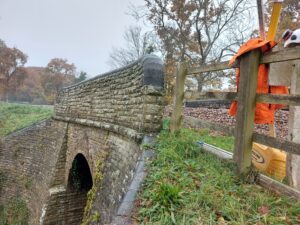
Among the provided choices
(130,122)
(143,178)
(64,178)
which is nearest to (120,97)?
(130,122)

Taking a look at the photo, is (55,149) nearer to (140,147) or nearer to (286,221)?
(140,147)

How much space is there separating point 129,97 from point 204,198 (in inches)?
110

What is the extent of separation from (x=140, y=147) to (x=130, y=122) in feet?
3.02

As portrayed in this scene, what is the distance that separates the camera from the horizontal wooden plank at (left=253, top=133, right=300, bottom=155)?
2.33m

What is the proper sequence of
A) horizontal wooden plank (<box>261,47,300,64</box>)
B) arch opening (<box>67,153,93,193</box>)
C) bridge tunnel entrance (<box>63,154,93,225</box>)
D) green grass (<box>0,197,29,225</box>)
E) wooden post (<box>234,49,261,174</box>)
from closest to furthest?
A: horizontal wooden plank (<box>261,47,300,64</box>)
wooden post (<box>234,49,261,174</box>)
arch opening (<box>67,153,93,193</box>)
bridge tunnel entrance (<box>63,154,93,225</box>)
green grass (<box>0,197,29,225</box>)

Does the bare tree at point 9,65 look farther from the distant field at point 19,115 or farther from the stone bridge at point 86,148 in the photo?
the stone bridge at point 86,148

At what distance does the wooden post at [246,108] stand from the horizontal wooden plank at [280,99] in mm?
94

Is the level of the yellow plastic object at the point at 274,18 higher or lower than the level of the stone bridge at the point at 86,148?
higher

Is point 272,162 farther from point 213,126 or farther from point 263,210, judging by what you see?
point 263,210

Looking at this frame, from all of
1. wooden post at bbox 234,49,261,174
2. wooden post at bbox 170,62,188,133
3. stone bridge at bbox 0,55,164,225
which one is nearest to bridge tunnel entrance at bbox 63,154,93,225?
stone bridge at bbox 0,55,164,225

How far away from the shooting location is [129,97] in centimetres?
488

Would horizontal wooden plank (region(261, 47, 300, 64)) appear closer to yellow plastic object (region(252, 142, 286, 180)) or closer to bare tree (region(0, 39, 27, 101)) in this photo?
yellow plastic object (region(252, 142, 286, 180))

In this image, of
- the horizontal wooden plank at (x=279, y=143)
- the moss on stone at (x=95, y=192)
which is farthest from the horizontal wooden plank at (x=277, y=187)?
the moss on stone at (x=95, y=192)

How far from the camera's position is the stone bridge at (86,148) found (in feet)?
14.2
